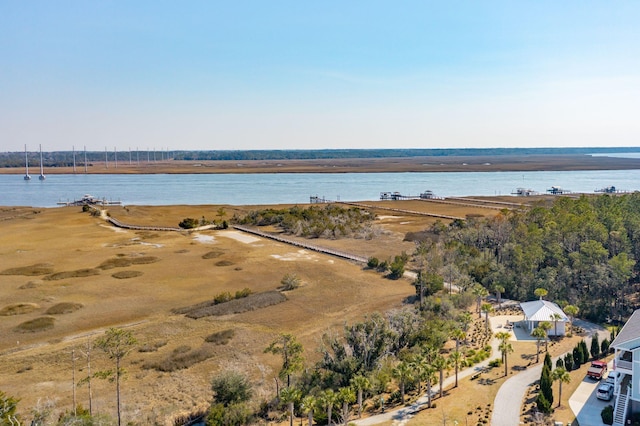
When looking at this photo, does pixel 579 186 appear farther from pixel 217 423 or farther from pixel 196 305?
pixel 217 423

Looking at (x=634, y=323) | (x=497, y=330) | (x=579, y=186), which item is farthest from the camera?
(x=579, y=186)

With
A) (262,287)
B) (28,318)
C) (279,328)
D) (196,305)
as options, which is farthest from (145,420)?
(262,287)

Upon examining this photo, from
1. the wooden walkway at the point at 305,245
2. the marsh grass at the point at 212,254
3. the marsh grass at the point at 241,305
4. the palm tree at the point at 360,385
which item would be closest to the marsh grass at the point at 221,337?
the marsh grass at the point at 241,305

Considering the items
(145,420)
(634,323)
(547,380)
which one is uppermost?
(634,323)

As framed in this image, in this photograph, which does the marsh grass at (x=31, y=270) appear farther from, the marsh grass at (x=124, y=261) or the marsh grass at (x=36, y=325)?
the marsh grass at (x=36, y=325)

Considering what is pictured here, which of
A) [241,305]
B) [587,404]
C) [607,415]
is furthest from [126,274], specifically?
[607,415]
